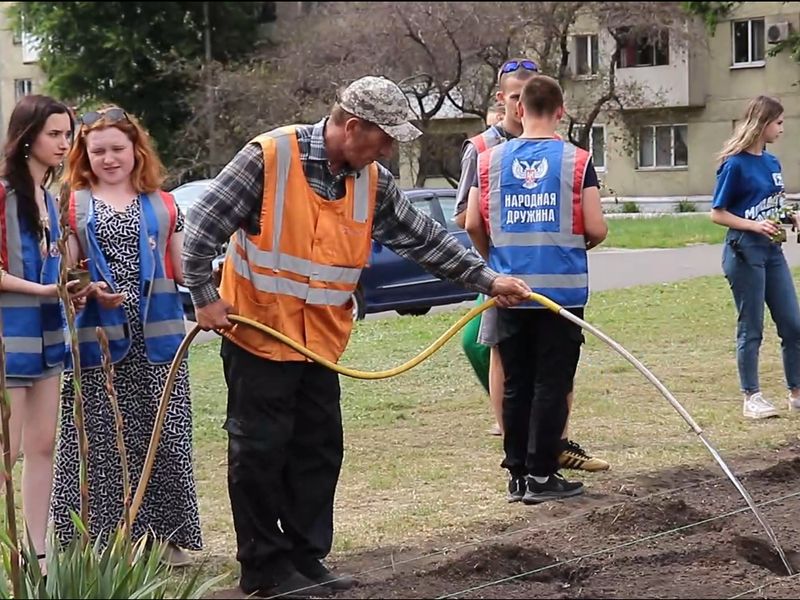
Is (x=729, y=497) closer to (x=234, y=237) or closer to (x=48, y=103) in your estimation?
(x=234, y=237)

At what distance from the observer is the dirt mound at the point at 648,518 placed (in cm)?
561

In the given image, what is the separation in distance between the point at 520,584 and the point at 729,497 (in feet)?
5.98

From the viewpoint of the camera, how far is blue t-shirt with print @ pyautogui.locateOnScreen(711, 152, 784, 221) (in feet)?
26.4

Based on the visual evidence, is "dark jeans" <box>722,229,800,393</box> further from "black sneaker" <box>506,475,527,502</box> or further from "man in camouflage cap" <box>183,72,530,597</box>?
"man in camouflage cap" <box>183,72,530,597</box>

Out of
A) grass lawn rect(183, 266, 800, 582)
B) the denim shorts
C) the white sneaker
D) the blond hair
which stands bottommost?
grass lawn rect(183, 266, 800, 582)

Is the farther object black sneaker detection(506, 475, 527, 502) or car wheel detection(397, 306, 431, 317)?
car wheel detection(397, 306, 431, 317)

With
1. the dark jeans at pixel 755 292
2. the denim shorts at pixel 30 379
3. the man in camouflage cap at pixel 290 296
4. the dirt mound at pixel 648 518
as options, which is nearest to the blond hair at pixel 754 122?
the dark jeans at pixel 755 292

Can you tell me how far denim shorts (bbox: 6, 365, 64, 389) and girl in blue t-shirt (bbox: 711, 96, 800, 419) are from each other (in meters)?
4.31

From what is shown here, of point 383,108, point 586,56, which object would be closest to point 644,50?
point 586,56

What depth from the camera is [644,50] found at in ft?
126

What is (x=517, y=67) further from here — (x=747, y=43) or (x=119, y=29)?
(x=747, y=43)

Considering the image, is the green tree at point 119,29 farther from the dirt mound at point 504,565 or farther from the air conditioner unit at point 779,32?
the air conditioner unit at point 779,32

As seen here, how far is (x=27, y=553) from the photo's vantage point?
409 cm

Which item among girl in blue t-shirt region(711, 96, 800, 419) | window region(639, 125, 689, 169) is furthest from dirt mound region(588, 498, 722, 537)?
window region(639, 125, 689, 169)
